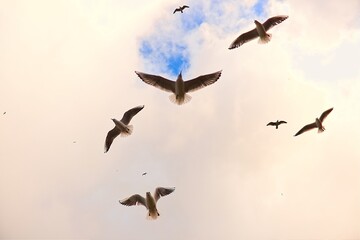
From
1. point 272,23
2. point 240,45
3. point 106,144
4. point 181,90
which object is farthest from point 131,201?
point 272,23

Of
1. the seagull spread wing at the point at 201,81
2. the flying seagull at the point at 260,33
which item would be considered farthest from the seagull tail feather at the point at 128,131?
the flying seagull at the point at 260,33

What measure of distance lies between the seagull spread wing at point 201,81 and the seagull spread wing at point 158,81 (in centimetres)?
80

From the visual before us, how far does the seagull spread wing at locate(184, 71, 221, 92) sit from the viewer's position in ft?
83.4

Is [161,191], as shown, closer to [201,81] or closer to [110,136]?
[110,136]

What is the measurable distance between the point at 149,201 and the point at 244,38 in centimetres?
1106

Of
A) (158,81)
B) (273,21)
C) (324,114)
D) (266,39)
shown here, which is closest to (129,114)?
(158,81)

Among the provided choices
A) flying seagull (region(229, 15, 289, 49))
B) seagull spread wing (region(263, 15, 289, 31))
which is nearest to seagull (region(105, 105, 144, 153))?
flying seagull (region(229, 15, 289, 49))

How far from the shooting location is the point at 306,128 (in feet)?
110

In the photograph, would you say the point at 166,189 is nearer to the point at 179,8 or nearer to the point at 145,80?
the point at 145,80

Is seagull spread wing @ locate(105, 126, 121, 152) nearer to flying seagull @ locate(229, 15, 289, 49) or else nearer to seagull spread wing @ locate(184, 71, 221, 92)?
seagull spread wing @ locate(184, 71, 221, 92)

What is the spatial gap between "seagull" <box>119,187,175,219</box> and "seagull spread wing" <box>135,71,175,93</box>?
5.92 m

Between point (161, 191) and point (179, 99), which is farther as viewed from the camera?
point (161, 191)

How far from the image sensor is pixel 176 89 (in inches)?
1020

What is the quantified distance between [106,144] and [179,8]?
11161mm
